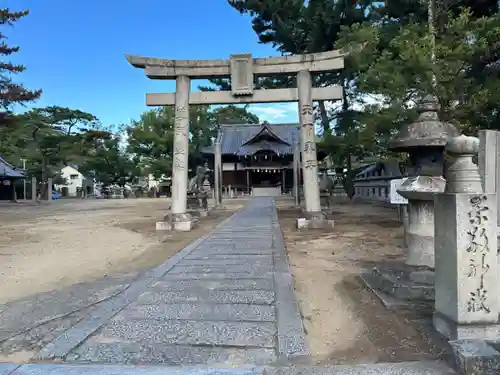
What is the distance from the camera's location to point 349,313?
4.06 m

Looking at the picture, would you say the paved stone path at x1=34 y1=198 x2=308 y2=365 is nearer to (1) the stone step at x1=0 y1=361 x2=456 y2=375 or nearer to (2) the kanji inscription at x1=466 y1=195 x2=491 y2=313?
(1) the stone step at x1=0 y1=361 x2=456 y2=375

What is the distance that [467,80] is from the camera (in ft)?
30.4

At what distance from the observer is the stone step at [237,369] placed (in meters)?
2.75

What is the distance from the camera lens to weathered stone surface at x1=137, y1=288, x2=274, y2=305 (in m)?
4.36

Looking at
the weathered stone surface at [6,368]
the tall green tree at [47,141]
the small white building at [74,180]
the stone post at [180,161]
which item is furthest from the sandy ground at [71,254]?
the small white building at [74,180]

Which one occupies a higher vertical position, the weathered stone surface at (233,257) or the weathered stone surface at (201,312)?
the weathered stone surface at (233,257)

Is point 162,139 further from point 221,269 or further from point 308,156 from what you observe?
point 221,269

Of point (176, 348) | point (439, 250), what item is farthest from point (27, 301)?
point (439, 250)

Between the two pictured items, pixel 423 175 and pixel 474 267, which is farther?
pixel 423 175

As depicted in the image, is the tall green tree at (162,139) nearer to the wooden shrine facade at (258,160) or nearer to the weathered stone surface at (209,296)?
the wooden shrine facade at (258,160)

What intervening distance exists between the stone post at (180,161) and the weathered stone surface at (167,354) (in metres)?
7.94

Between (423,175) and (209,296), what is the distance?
10.3ft

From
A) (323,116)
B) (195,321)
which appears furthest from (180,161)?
(323,116)

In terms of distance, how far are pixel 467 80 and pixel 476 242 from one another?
7.80 metres
